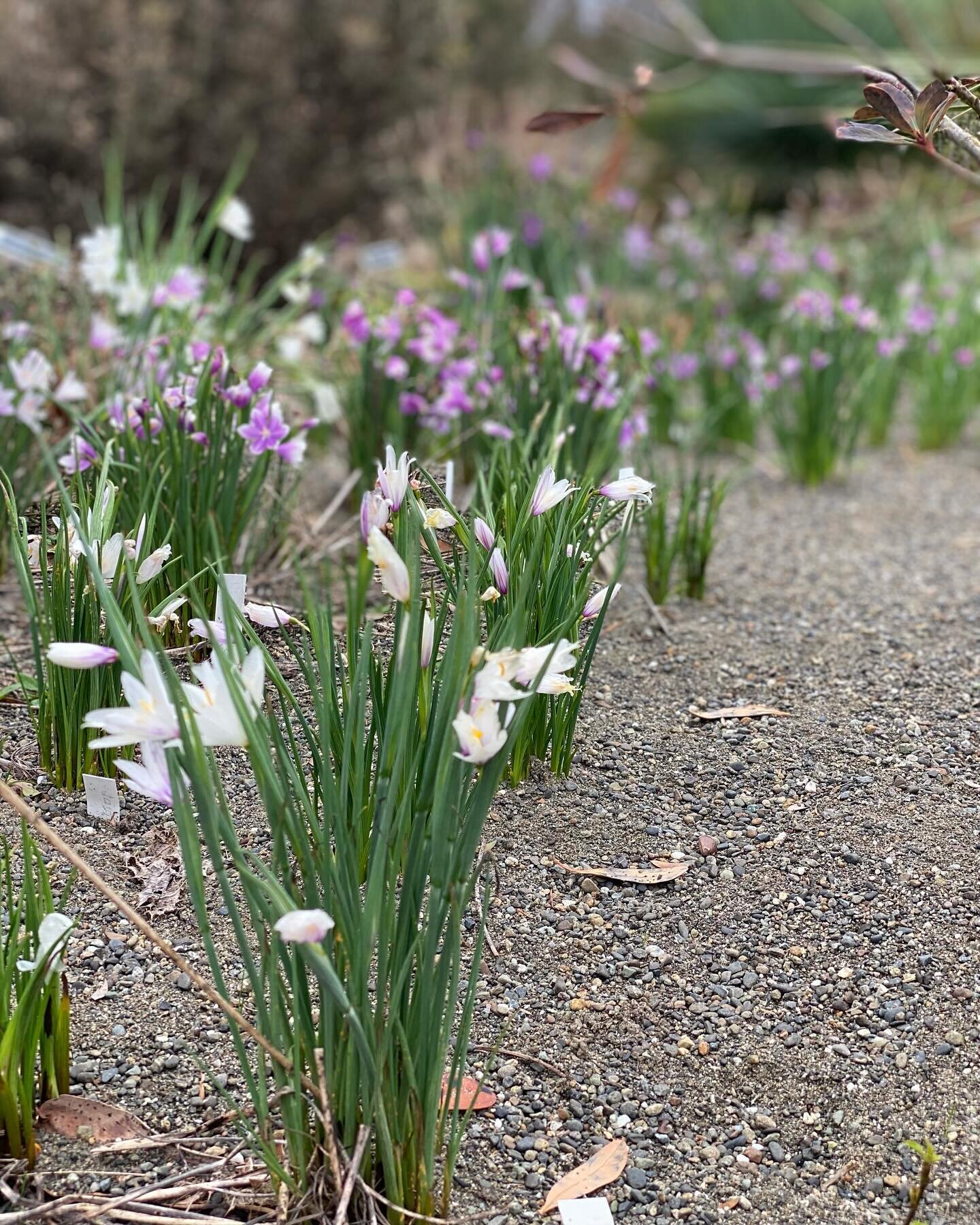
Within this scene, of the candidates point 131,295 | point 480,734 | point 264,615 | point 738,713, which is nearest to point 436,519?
point 264,615

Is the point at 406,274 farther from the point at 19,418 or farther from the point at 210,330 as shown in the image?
the point at 19,418

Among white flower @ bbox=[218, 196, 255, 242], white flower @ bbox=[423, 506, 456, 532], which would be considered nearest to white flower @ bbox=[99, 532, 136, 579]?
white flower @ bbox=[423, 506, 456, 532]

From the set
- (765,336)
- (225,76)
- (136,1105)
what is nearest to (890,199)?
(765,336)

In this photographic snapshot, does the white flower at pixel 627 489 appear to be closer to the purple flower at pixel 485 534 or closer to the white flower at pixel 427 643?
the purple flower at pixel 485 534

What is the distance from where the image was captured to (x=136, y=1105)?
1.50 meters

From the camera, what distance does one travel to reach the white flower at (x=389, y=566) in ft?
3.96

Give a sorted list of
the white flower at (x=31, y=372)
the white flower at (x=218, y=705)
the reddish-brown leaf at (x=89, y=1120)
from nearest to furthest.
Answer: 1. the white flower at (x=218, y=705)
2. the reddish-brown leaf at (x=89, y=1120)
3. the white flower at (x=31, y=372)

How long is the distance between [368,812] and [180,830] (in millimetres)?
291

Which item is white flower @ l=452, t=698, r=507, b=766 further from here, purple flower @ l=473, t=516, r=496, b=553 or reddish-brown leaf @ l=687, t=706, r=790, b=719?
reddish-brown leaf @ l=687, t=706, r=790, b=719

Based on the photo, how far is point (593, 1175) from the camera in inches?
56.9

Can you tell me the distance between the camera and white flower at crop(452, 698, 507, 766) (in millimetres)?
1222

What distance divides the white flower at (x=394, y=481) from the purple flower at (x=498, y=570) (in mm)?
206

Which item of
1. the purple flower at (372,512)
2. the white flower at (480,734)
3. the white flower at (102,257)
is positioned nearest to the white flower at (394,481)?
the purple flower at (372,512)

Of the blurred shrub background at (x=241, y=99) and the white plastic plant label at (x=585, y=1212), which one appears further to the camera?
the blurred shrub background at (x=241, y=99)
